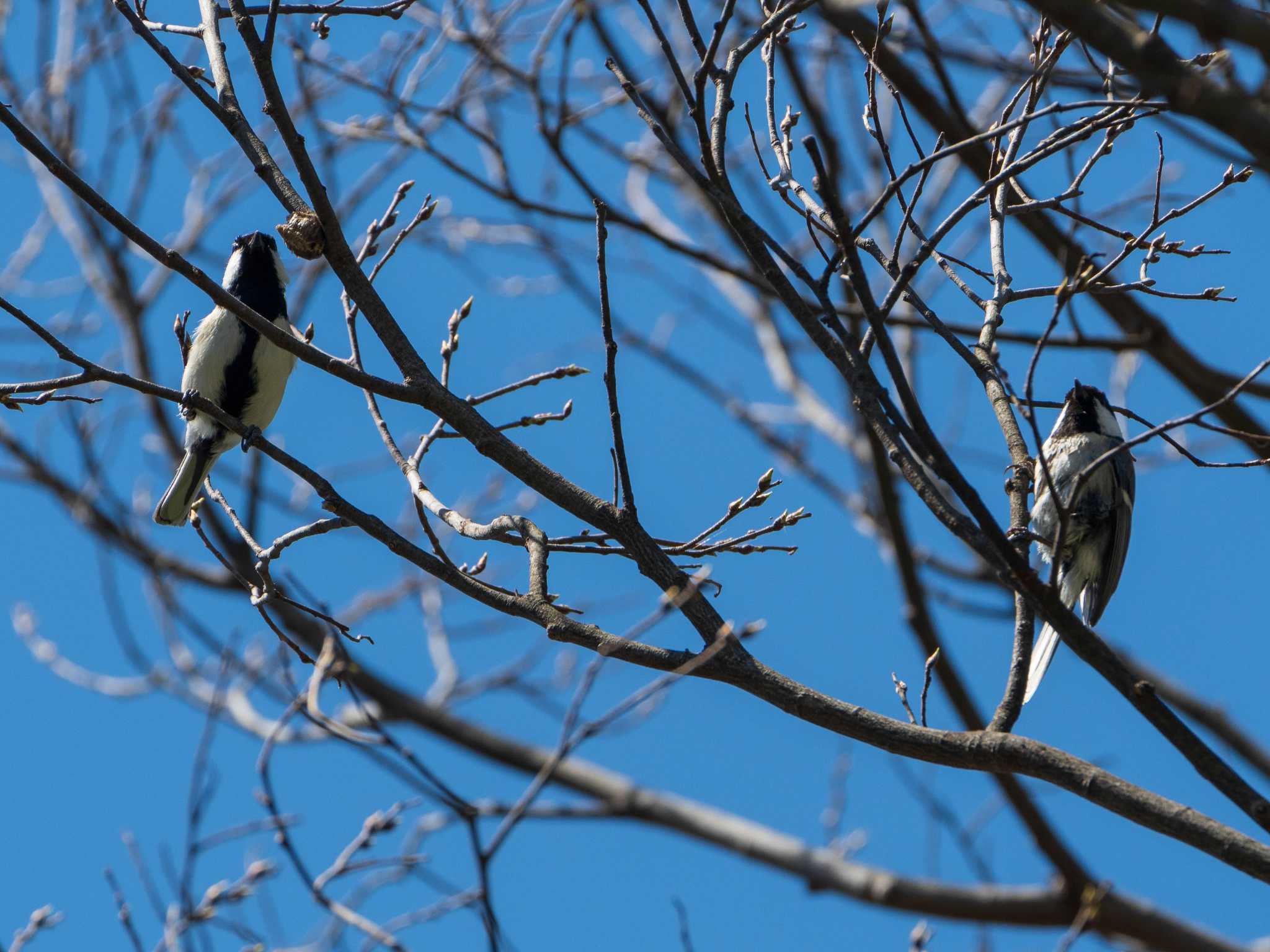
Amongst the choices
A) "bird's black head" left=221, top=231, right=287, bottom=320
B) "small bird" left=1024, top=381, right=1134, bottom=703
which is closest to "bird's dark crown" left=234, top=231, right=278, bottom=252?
"bird's black head" left=221, top=231, right=287, bottom=320

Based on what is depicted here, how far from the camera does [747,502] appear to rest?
2.83 metres

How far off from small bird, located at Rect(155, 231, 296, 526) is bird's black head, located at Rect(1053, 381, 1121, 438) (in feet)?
9.23

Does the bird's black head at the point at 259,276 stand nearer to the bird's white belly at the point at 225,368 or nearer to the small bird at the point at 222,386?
the small bird at the point at 222,386

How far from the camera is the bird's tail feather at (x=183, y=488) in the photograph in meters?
4.54

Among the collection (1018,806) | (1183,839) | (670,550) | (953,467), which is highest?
(1018,806)

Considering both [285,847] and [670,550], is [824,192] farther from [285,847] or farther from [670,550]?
[285,847]

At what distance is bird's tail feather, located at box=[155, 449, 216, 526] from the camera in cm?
454

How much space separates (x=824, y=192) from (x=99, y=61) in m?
6.18

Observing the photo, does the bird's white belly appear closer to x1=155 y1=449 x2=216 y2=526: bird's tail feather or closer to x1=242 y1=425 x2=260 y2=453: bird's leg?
x1=155 y1=449 x2=216 y2=526: bird's tail feather

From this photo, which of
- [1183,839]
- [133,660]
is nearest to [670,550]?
[1183,839]

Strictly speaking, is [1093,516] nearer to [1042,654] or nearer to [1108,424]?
[1108,424]

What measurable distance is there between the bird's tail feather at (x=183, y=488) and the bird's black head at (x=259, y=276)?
58 centimetres

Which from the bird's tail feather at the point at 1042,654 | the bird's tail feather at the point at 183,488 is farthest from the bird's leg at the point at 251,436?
the bird's tail feather at the point at 1042,654

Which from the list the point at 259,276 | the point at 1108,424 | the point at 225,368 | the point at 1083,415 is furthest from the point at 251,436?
the point at 1108,424
